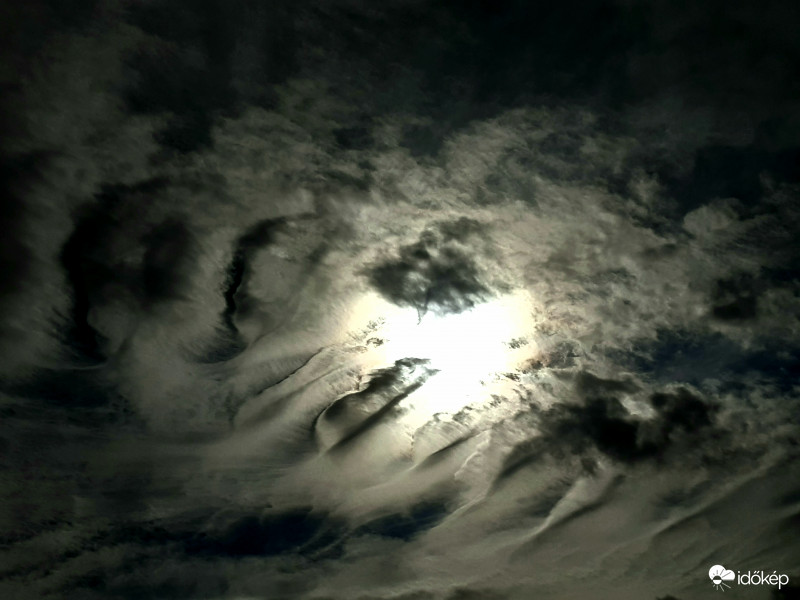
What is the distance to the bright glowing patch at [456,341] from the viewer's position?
6.67 feet

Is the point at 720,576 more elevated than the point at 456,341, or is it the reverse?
the point at 456,341

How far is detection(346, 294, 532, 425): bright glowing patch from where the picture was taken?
203 centimetres

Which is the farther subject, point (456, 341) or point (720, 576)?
point (720, 576)

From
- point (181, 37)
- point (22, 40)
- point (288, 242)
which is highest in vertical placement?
point (22, 40)

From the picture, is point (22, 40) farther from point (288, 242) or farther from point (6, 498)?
point (6, 498)

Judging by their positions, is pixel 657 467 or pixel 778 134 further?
pixel 657 467

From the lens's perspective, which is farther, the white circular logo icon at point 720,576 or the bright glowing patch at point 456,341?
the white circular logo icon at point 720,576

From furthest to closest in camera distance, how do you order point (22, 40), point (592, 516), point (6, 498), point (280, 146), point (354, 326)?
point (592, 516) < point (6, 498) < point (354, 326) < point (280, 146) < point (22, 40)

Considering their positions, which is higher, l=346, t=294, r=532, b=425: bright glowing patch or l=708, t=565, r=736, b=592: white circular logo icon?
l=346, t=294, r=532, b=425: bright glowing patch

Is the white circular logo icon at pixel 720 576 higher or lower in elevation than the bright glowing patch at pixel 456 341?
lower

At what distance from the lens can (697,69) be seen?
4.84 feet

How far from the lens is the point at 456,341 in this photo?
2107 mm

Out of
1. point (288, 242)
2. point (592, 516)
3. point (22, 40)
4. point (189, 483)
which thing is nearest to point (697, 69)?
point (288, 242)

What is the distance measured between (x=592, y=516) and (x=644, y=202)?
6.06ft
